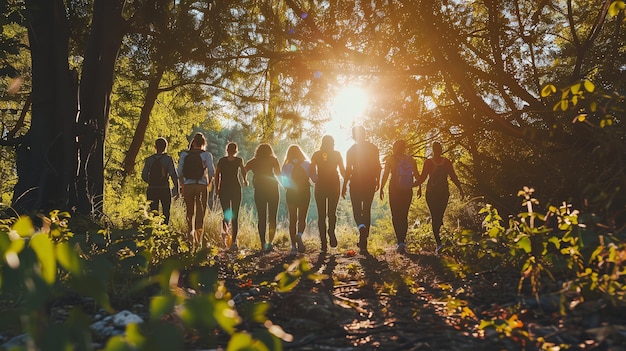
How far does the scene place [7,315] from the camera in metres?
1.78

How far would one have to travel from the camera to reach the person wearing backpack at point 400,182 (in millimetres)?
8797

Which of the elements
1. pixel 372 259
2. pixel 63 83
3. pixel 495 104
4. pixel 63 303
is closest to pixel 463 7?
pixel 495 104

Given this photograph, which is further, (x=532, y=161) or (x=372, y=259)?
(x=532, y=161)

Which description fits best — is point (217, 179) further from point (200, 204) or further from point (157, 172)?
point (157, 172)

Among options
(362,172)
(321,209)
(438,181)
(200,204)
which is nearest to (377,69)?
(362,172)

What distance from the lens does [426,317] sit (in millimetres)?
3715

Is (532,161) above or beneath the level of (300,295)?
above

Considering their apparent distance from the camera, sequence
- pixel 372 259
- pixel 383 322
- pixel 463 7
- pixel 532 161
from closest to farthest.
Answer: pixel 383 322
pixel 372 259
pixel 532 161
pixel 463 7

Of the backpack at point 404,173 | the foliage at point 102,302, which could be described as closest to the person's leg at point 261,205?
the backpack at point 404,173

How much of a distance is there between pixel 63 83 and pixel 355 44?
4.80 m

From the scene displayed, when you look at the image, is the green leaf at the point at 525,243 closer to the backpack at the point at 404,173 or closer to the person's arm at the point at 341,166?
the backpack at the point at 404,173

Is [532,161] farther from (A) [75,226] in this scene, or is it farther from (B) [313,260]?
(A) [75,226]

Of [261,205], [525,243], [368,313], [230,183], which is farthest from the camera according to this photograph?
[230,183]

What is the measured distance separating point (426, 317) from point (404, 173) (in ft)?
17.1
